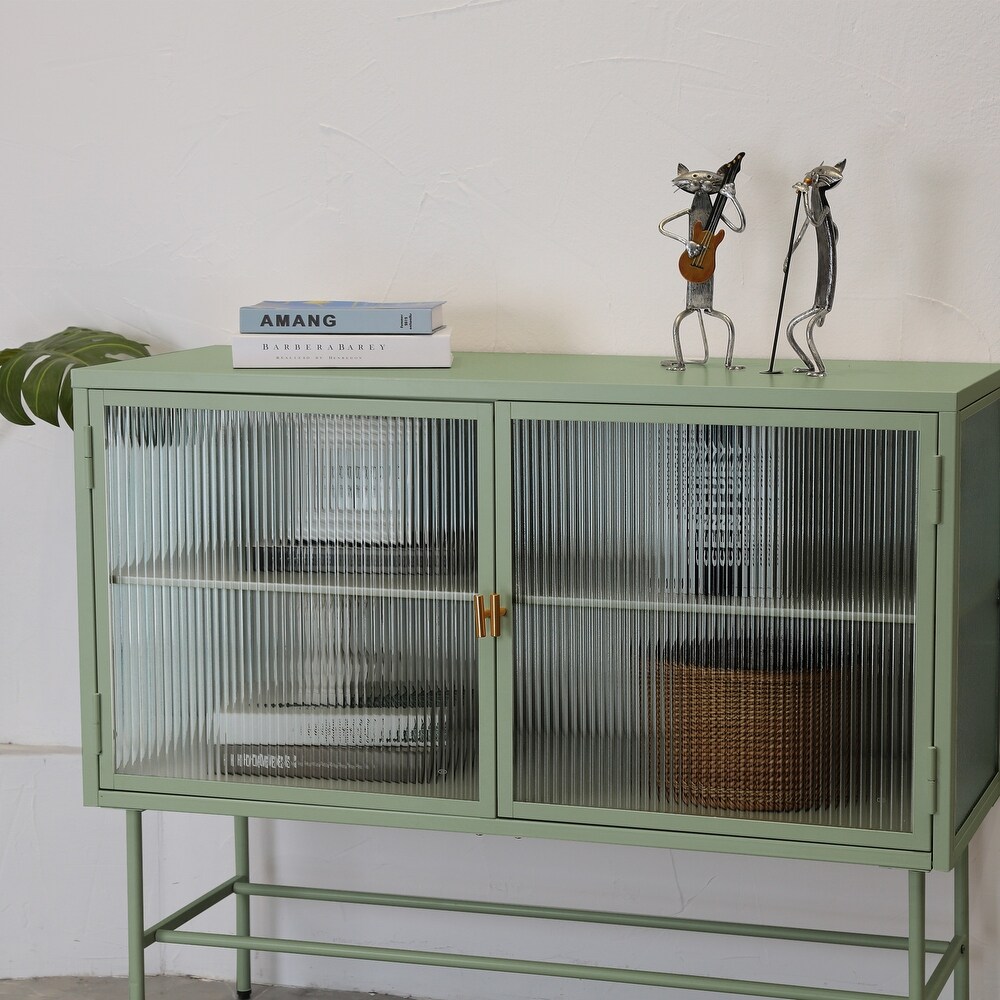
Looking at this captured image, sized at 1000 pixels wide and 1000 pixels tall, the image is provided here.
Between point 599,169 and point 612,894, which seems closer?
point 599,169

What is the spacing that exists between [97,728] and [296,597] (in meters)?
0.37

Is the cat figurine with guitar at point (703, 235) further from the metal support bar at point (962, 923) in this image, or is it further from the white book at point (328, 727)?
the metal support bar at point (962, 923)

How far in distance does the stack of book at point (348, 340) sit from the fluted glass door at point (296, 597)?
87 millimetres

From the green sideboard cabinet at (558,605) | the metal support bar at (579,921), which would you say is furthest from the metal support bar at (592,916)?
the green sideboard cabinet at (558,605)

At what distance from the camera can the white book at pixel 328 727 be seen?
1.86 metres

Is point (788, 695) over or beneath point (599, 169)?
beneath

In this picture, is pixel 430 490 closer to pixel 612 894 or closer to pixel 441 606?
pixel 441 606

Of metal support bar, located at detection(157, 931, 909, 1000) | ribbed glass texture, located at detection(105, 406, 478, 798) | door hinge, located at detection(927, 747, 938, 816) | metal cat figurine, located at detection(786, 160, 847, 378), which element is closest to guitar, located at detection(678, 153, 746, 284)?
metal cat figurine, located at detection(786, 160, 847, 378)

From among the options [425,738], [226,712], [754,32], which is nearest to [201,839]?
[226,712]

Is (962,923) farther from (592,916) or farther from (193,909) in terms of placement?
(193,909)

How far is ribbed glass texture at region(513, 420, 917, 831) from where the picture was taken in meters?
1.67

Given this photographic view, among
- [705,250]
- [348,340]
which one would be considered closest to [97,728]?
[348,340]

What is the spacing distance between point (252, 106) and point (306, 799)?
46.6 inches

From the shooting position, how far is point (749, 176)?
6.73ft
